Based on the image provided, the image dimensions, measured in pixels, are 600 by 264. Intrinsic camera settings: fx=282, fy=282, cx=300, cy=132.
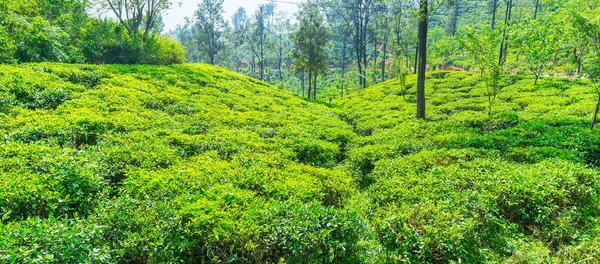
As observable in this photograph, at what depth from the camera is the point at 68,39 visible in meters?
14.5

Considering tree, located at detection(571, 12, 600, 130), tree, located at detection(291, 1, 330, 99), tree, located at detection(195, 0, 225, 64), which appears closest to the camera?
tree, located at detection(571, 12, 600, 130)

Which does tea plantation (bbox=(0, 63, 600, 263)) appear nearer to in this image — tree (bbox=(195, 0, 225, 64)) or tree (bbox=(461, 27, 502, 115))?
tree (bbox=(461, 27, 502, 115))

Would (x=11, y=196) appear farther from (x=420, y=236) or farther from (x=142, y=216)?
(x=420, y=236)

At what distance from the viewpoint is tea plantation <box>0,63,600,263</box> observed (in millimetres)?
3611

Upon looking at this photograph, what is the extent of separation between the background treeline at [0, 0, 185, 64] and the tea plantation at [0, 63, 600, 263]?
2.35m

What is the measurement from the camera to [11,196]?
12.0 feet

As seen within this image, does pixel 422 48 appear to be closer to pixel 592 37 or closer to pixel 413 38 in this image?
pixel 592 37

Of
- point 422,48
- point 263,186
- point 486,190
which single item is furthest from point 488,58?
point 263,186

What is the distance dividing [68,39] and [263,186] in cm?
1563

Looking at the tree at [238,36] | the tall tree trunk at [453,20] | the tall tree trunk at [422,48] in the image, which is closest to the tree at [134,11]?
the tall tree trunk at [422,48]

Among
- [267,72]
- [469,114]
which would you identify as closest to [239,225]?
[469,114]

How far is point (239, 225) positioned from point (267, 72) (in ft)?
241

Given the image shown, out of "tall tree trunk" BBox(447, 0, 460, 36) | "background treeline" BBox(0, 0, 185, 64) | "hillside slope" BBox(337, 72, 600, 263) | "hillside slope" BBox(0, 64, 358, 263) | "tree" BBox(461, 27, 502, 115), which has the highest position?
"tall tree trunk" BBox(447, 0, 460, 36)

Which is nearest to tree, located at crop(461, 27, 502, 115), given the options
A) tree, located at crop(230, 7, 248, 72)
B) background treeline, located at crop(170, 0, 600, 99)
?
background treeline, located at crop(170, 0, 600, 99)
